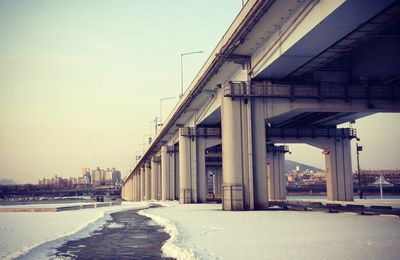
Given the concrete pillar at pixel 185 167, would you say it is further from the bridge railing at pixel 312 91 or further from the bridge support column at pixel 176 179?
the bridge railing at pixel 312 91

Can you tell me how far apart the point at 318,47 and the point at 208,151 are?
59503 mm

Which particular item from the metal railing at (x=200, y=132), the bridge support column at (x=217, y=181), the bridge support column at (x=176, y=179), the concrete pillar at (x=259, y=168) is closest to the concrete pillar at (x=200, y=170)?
the metal railing at (x=200, y=132)

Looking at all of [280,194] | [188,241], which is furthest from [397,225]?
[280,194]

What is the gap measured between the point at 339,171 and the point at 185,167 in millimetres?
20726

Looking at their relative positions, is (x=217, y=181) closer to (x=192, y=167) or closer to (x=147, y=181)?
(x=147, y=181)

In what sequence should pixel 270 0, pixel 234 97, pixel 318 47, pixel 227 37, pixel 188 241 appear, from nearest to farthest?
1. pixel 188 241
2. pixel 270 0
3. pixel 318 47
4. pixel 227 37
5. pixel 234 97

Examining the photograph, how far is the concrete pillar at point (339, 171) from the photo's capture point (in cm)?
5531

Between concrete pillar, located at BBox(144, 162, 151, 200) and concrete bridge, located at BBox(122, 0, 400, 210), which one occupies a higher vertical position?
concrete bridge, located at BBox(122, 0, 400, 210)

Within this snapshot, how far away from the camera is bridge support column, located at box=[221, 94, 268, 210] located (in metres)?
34.9

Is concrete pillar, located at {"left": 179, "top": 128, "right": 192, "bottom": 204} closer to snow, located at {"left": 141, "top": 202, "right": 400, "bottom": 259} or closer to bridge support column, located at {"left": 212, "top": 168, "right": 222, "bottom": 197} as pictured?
snow, located at {"left": 141, "top": 202, "right": 400, "bottom": 259}

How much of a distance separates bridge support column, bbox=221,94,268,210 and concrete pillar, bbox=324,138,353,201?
2344 centimetres

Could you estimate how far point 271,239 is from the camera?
15594mm

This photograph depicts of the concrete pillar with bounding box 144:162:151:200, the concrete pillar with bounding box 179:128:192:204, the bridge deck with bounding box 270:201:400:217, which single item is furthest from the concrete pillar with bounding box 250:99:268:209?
the concrete pillar with bounding box 144:162:151:200

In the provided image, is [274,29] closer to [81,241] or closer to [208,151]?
[81,241]
